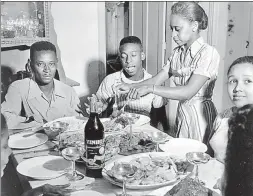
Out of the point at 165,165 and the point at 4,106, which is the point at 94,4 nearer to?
the point at 4,106

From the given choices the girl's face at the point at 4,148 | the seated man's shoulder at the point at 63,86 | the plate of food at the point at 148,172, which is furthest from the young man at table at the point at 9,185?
the seated man's shoulder at the point at 63,86

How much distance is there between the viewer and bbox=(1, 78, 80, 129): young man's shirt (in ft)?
3.76

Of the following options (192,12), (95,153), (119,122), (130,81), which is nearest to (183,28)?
(192,12)

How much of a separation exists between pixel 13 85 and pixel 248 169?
2.72ft

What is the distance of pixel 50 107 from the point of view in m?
1.23

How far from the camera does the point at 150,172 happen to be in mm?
725

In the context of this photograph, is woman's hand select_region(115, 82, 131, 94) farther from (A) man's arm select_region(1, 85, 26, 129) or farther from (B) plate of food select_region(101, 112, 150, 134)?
(A) man's arm select_region(1, 85, 26, 129)

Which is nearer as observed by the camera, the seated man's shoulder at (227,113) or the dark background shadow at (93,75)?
the seated man's shoulder at (227,113)

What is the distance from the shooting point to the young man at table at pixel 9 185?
2.17 feet

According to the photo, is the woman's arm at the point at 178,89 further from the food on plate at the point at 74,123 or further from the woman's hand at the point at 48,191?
the woman's hand at the point at 48,191

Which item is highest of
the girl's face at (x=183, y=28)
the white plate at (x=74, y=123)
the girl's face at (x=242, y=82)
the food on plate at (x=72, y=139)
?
the girl's face at (x=183, y=28)

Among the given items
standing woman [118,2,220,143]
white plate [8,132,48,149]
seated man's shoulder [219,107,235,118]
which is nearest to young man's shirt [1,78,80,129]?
white plate [8,132,48,149]

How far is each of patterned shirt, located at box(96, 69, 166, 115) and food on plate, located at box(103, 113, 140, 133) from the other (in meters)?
0.17

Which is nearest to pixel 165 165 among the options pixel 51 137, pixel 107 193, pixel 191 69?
pixel 107 193
